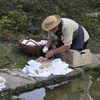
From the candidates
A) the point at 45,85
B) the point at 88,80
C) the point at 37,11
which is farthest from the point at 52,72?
the point at 37,11

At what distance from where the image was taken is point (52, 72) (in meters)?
6.76

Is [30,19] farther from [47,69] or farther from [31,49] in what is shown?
[47,69]

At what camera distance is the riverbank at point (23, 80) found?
6.15 meters

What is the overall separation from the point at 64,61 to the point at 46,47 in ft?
1.47

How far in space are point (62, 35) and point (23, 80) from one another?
1.21 m

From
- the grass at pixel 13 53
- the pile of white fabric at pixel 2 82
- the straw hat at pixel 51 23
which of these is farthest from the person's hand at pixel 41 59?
the pile of white fabric at pixel 2 82

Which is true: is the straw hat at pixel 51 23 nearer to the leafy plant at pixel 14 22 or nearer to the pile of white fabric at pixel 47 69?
the pile of white fabric at pixel 47 69

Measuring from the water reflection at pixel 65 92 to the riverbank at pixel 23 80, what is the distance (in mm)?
87

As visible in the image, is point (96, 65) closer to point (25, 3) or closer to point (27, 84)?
point (27, 84)

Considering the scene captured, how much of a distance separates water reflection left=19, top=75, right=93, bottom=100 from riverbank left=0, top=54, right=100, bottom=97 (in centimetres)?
9

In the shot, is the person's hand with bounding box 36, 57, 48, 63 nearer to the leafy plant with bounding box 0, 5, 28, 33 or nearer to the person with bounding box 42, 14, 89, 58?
the person with bounding box 42, 14, 89, 58

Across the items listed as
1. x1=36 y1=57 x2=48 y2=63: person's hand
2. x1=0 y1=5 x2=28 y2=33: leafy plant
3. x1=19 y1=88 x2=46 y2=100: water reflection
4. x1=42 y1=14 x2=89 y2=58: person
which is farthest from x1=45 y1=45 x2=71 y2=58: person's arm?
x1=0 y1=5 x2=28 y2=33: leafy plant

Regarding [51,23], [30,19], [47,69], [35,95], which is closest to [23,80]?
[35,95]

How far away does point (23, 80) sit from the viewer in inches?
253
